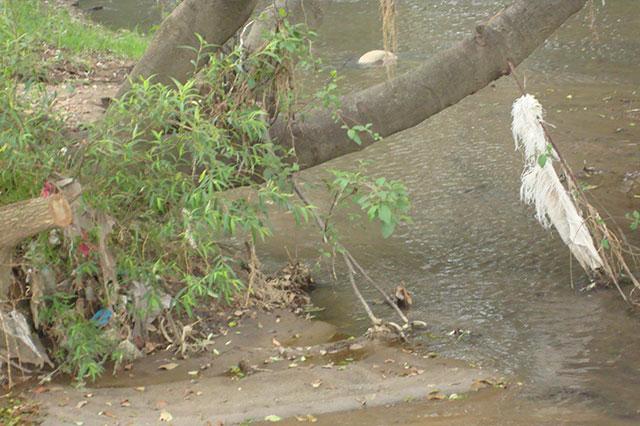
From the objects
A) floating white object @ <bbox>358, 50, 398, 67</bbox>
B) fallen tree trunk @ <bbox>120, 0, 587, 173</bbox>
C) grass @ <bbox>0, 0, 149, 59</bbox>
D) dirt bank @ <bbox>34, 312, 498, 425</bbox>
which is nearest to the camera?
dirt bank @ <bbox>34, 312, 498, 425</bbox>

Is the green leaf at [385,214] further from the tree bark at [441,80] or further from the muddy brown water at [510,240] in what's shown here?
the tree bark at [441,80]

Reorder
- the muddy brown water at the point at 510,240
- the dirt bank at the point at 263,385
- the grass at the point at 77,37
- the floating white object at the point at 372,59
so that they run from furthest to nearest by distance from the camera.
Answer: the floating white object at the point at 372,59, the grass at the point at 77,37, the muddy brown water at the point at 510,240, the dirt bank at the point at 263,385

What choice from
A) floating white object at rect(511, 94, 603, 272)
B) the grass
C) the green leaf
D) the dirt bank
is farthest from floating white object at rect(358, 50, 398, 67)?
the green leaf

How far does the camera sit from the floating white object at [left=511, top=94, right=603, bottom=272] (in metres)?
5.83

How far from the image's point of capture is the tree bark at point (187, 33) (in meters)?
5.86

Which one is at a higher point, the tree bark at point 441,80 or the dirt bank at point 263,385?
the tree bark at point 441,80

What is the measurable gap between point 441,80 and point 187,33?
1.48m

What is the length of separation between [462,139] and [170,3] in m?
8.00

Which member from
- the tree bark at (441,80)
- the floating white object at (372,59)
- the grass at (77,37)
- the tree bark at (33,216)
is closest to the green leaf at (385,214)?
the tree bark at (441,80)

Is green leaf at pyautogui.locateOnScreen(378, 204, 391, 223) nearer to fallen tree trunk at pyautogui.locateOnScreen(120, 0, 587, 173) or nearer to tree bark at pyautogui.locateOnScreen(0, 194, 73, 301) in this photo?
fallen tree trunk at pyautogui.locateOnScreen(120, 0, 587, 173)

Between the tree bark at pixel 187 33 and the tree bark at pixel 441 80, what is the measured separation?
62 cm

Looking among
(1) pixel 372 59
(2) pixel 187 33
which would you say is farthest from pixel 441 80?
(1) pixel 372 59

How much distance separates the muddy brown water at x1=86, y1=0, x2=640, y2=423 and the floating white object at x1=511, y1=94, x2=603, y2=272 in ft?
0.74

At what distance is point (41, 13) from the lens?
36.2 feet
